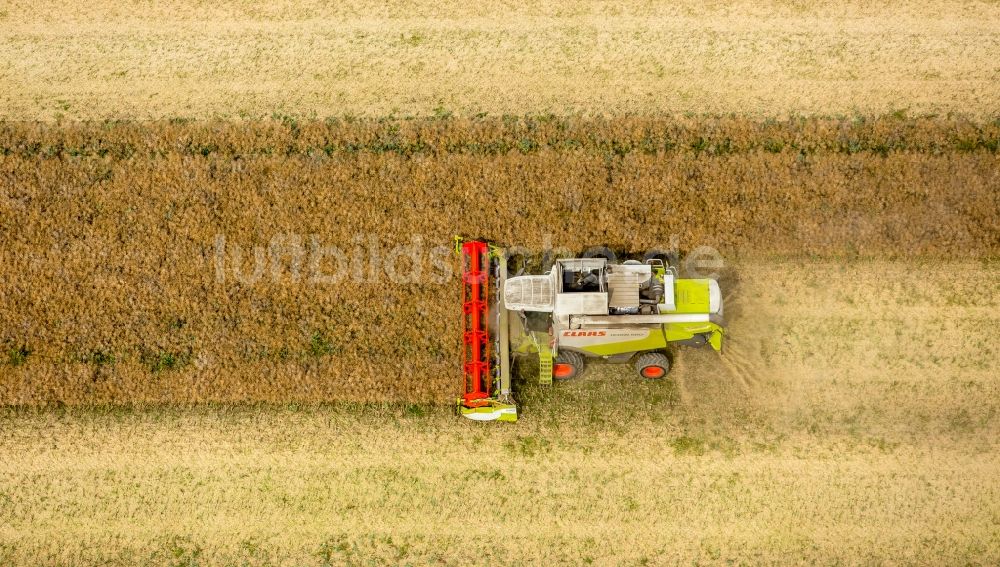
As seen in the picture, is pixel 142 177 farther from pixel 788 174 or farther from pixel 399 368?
pixel 788 174

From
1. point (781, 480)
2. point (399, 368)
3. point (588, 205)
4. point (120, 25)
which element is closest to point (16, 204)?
point (120, 25)

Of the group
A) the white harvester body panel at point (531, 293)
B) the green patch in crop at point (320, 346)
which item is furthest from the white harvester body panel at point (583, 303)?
the green patch in crop at point (320, 346)

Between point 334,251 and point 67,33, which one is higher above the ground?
point 67,33

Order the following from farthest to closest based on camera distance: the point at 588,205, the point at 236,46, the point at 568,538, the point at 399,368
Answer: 1. the point at 236,46
2. the point at 588,205
3. the point at 399,368
4. the point at 568,538

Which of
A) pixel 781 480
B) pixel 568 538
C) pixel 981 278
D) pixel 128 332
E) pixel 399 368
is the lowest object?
pixel 568 538

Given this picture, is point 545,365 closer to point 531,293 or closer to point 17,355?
point 531,293
